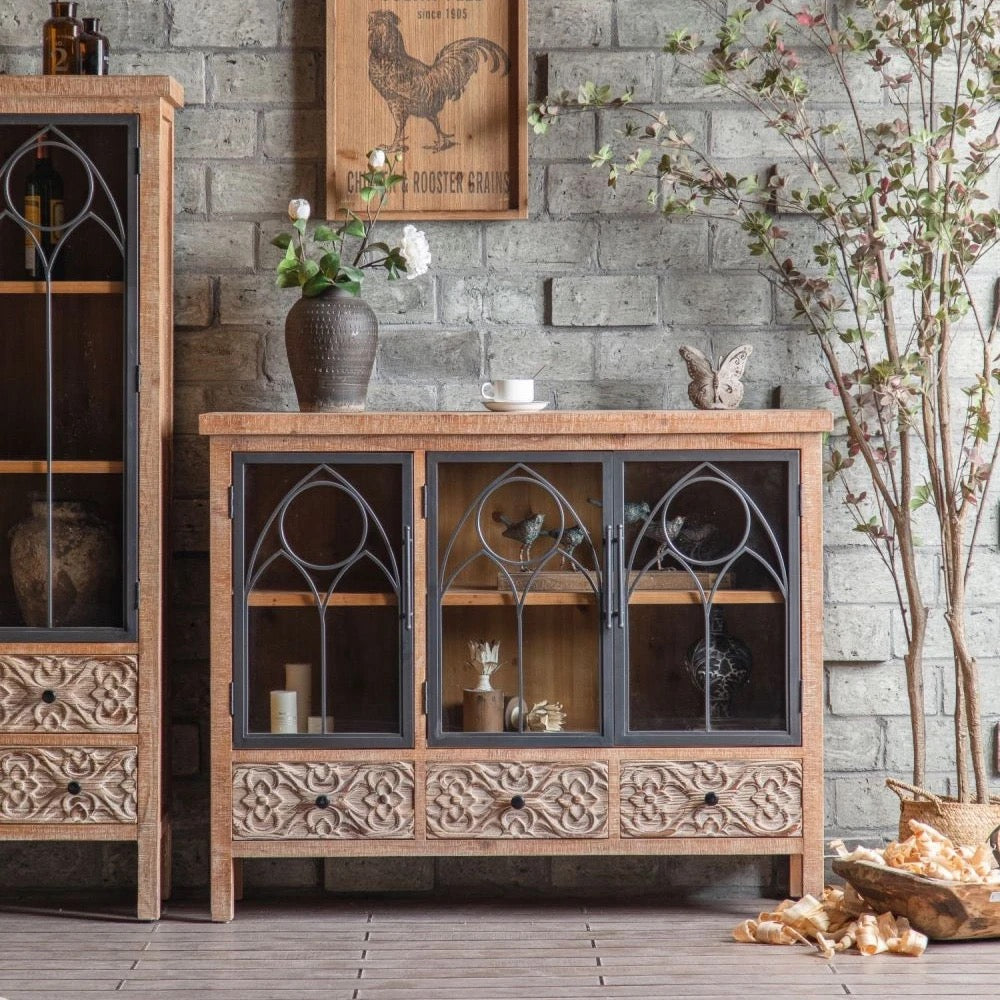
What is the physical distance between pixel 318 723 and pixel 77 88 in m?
1.45

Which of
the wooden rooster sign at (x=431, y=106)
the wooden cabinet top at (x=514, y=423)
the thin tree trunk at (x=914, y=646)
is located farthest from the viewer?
the wooden rooster sign at (x=431, y=106)

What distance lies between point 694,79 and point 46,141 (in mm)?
1499

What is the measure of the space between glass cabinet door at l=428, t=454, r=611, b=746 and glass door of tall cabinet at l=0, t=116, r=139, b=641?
684mm

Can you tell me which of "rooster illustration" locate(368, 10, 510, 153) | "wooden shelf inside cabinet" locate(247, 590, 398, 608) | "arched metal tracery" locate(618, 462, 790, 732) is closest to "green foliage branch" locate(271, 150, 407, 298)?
"rooster illustration" locate(368, 10, 510, 153)

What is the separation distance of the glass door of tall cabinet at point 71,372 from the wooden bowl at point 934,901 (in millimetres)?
1639

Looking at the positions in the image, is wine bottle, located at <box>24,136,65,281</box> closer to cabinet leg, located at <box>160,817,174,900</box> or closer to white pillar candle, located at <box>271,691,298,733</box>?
white pillar candle, located at <box>271,691,298,733</box>

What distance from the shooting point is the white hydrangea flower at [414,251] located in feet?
9.35

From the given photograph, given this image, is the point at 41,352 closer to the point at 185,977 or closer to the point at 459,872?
the point at 185,977

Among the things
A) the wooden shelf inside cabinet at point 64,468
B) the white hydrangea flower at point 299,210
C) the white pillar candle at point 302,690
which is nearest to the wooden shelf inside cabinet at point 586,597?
the white pillar candle at point 302,690

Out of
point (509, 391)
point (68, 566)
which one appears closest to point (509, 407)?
point (509, 391)

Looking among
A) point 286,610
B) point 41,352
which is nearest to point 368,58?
point 41,352

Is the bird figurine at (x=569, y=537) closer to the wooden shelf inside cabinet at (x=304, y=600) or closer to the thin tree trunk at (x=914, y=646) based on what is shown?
the wooden shelf inside cabinet at (x=304, y=600)

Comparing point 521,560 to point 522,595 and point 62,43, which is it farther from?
point 62,43

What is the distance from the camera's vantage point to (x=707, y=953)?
2.58 metres
